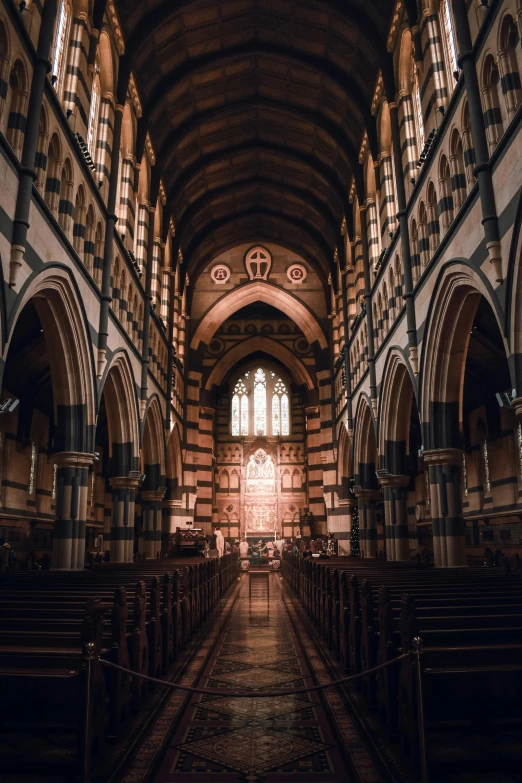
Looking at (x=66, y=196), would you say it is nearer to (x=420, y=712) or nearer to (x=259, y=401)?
(x=420, y=712)

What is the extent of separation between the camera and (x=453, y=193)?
40.0 feet

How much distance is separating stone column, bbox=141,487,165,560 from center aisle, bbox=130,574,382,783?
598 inches

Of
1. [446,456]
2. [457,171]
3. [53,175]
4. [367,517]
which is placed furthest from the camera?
[367,517]

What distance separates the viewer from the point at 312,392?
120ft

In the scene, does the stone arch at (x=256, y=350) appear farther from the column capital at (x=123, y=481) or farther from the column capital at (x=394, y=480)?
the column capital at (x=394, y=480)

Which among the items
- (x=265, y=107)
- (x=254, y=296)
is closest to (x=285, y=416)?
(x=254, y=296)

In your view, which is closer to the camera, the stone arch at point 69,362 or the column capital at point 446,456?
the stone arch at point 69,362

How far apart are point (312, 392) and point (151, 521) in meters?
15.3

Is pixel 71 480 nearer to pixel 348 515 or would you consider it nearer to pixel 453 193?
pixel 453 193

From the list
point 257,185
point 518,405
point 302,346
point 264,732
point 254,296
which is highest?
point 257,185

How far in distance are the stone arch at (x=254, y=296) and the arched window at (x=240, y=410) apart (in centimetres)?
852

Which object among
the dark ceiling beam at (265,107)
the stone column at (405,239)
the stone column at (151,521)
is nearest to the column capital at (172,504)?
the stone column at (151,521)

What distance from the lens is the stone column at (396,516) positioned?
17875 mm

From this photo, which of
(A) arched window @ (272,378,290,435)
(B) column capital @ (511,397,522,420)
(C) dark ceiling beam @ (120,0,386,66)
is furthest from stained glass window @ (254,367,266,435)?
(B) column capital @ (511,397,522,420)
